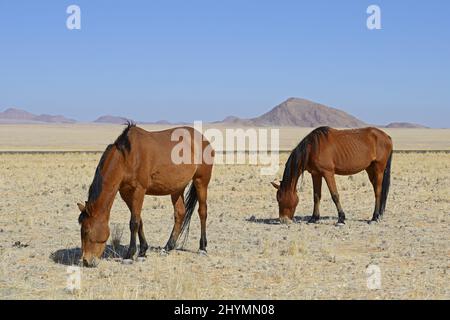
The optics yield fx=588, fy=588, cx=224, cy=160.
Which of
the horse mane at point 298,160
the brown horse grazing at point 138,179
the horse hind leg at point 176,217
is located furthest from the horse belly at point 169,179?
the horse mane at point 298,160

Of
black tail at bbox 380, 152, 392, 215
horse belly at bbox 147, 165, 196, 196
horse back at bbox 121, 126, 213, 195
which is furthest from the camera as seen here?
black tail at bbox 380, 152, 392, 215

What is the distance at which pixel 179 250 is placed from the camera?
10.4 metres

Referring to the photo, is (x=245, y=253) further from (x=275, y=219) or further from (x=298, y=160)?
(x=275, y=219)

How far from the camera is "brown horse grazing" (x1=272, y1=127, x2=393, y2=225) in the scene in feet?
43.9

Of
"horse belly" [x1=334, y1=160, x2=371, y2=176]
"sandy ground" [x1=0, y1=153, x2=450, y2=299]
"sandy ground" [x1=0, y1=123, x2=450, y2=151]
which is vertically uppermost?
"horse belly" [x1=334, y1=160, x2=371, y2=176]

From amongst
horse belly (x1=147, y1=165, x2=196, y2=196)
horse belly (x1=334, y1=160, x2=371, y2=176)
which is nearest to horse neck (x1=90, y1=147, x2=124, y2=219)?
horse belly (x1=147, y1=165, x2=196, y2=196)

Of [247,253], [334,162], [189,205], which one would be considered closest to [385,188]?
[334,162]

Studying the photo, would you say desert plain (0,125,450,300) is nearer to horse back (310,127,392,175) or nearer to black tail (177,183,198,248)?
black tail (177,183,198,248)

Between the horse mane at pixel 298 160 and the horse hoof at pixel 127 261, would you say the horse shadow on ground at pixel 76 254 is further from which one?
the horse mane at pixel 298 160

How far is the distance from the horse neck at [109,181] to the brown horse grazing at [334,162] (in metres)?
5.31

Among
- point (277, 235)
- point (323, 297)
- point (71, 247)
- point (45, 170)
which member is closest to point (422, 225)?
point (277, 235)

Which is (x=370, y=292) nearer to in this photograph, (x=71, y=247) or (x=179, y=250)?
(x=179, y=250)

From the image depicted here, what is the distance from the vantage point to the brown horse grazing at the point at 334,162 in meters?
13.4

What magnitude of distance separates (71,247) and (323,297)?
514cm
